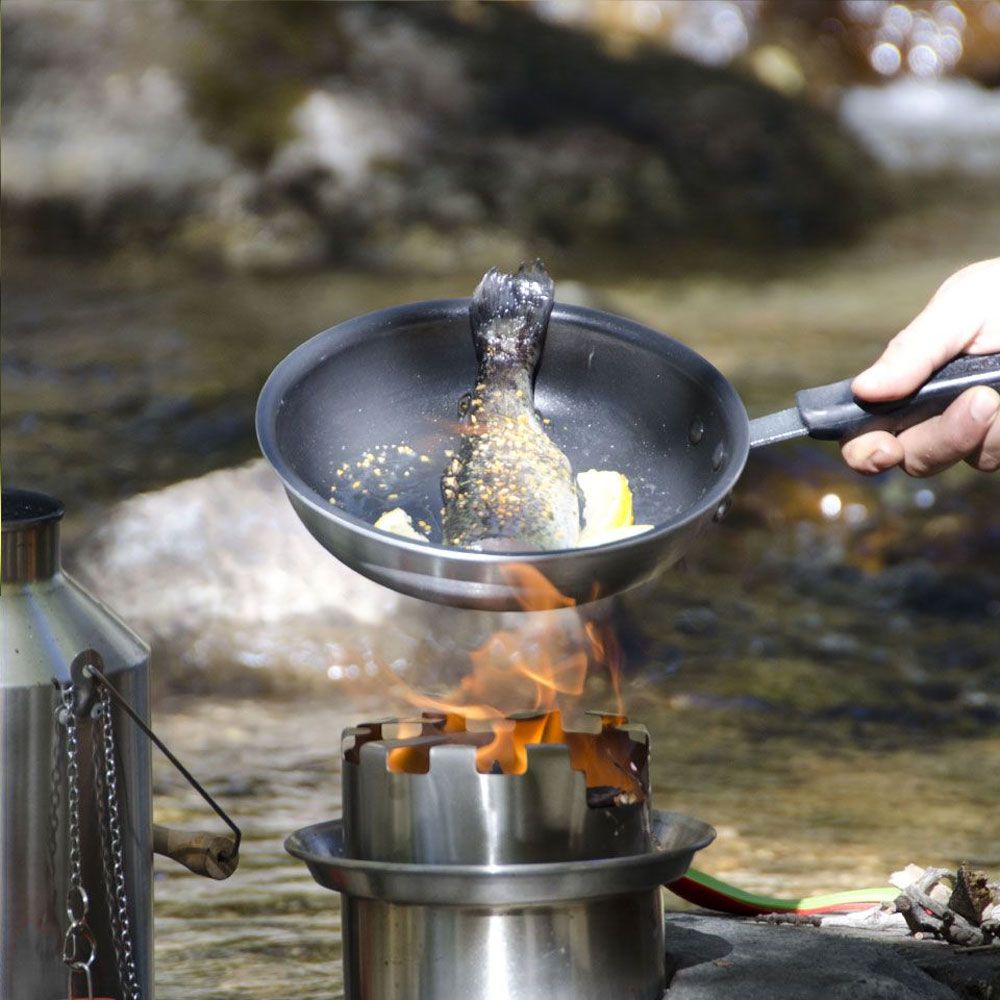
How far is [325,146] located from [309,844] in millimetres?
7802

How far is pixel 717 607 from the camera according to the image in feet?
19.5

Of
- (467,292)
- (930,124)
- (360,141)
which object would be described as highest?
(930,124)

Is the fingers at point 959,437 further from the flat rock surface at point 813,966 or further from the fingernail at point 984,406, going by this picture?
the flat rock surface at point 813,966

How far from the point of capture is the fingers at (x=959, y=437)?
241 cm

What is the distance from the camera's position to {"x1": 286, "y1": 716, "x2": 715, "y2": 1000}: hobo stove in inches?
77.2

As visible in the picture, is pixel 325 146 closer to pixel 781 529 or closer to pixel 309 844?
pixel 781 529

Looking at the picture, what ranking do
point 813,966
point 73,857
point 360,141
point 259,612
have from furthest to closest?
point 360,141 → point 259,612 → point 813,966 → point 73,857

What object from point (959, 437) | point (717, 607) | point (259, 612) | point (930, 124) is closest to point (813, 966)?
point (959, 437)

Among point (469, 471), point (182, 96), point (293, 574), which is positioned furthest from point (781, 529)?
point (182, 96)

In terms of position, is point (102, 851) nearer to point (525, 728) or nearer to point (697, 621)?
point (525, 728)

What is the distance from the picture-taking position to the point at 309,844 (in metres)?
2.19

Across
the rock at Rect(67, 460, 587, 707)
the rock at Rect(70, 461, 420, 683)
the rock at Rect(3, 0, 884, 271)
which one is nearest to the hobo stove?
the rock at Rect(67, 460, 587, 707)

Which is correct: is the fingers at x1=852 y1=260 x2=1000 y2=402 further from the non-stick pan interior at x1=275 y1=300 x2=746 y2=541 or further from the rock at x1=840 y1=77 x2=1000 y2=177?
the rock at x1=840 y1=77 x2=1000 y2=177

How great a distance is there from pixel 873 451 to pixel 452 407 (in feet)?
2.12
